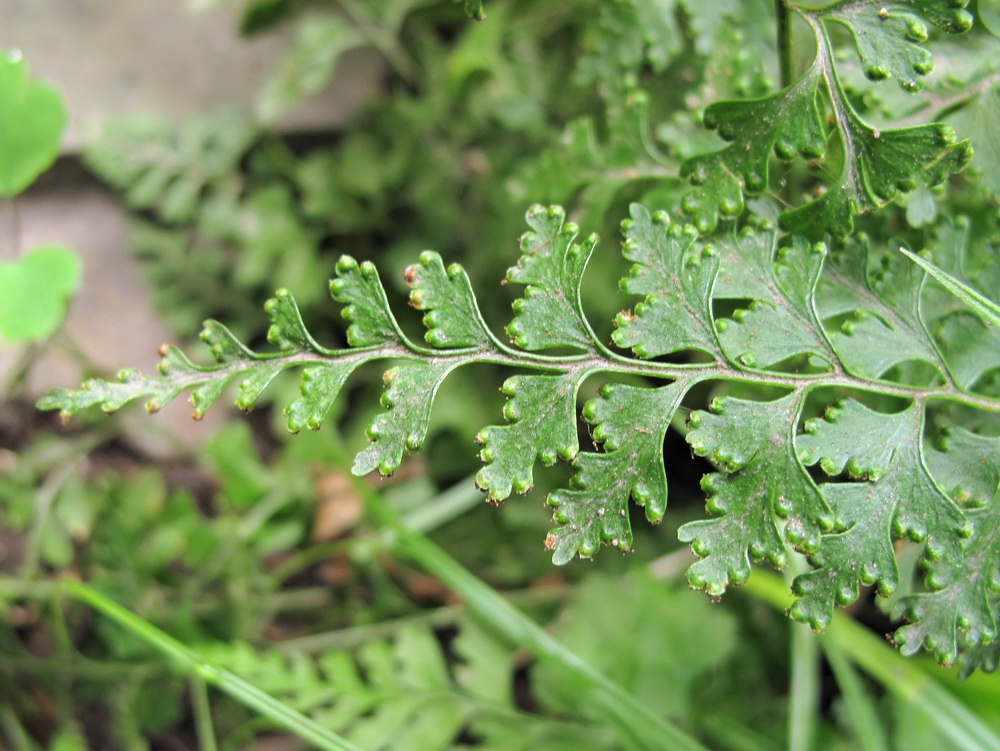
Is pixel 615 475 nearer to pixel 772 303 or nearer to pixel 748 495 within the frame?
pixel 748 495

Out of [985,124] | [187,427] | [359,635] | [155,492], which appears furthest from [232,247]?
[985,124]

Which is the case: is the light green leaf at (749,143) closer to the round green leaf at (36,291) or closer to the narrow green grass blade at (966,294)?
the narrow green grass blade at (966,294)

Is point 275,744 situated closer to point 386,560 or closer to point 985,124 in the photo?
point 386,560

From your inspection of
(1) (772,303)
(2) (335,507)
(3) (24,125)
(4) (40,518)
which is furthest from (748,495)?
(4) (40,518)

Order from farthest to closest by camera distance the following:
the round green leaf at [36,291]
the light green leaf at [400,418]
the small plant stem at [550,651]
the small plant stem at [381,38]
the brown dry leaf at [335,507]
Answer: the brown dry leaf at [335,507] → the small plant stem at [381,38] → the round green leaf at [36,291] → the small plant stem at [550,651] → the light green leaf at [400,418]

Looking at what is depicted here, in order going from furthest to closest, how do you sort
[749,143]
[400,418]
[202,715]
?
[202,715] → [749,143] → [400,418]

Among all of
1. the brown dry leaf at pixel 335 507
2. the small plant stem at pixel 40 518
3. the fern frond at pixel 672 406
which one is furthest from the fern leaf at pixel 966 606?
the small plant stem at pixel 40 518

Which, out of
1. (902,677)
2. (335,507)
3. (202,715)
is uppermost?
(202,715)
